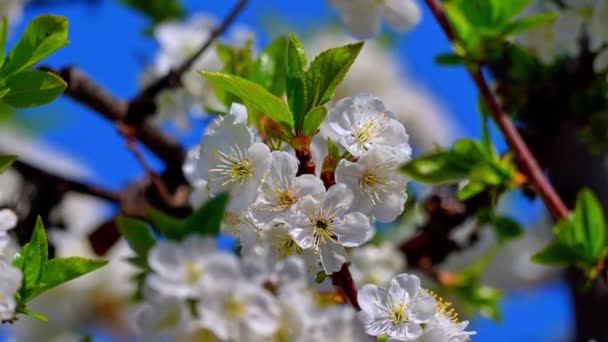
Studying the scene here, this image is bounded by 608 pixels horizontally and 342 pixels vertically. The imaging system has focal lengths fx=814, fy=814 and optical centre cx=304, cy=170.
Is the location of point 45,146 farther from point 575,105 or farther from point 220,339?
point 220,339

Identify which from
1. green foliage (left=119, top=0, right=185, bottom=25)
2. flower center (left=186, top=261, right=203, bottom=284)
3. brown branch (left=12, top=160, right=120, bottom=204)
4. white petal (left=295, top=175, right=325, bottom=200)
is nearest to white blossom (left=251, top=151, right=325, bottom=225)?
white petal (left=295, top=175, right=325, bottom=200)

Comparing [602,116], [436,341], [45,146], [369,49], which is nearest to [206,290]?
[436,341]

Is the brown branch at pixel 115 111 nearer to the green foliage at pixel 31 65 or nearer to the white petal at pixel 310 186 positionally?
the green foliage at pixel 31 65

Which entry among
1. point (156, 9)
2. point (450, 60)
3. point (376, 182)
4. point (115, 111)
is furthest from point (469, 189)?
point (156, 9)

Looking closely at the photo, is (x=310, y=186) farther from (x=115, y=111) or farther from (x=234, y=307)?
(x=115, y=111)

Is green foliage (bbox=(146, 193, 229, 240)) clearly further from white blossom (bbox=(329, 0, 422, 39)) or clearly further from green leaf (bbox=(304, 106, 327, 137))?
white blossom (bbox=(329, 0, 422, 39))

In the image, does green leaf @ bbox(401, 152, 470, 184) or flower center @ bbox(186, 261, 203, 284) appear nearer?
flower center @ bbox(186, 261, 203, 284)
